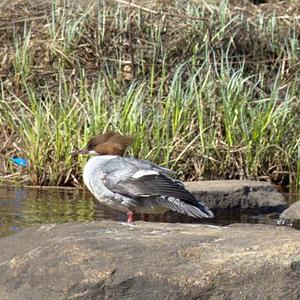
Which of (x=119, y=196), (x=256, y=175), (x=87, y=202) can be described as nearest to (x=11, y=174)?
(x=87, y=202)

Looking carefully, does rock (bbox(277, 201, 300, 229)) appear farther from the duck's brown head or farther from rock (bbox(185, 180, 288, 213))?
the duck's brown head

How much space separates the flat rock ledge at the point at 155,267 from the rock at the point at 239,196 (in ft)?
11.2

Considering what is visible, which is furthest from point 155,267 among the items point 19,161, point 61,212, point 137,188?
point 19,161

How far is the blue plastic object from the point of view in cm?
983

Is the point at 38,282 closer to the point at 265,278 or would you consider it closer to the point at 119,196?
the point at 265,278

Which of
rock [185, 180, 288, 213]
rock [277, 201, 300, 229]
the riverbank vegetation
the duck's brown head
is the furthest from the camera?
the riverbank vegetation

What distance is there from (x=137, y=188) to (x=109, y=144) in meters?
0.81

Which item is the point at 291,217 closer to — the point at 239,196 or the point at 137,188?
the point at 239,196

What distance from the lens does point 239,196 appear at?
331 inches

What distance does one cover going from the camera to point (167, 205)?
21.5 feet

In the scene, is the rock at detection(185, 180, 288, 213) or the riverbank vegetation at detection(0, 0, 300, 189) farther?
the riverbank vegetation at detection(0, 0, 300, 189)

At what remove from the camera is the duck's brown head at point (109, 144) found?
24.0ft

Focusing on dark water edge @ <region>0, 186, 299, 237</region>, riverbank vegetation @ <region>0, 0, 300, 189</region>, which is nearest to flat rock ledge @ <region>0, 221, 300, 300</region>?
dark water edge @ <region>0, 186, 299, 237</region>

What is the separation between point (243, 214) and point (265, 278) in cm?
417
